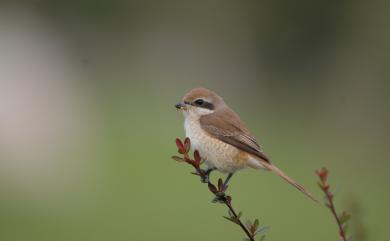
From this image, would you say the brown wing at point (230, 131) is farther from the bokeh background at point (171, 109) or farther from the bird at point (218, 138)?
the bokeh background at point (171, 109)

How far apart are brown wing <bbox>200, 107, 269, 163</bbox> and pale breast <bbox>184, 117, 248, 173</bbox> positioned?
0.03m

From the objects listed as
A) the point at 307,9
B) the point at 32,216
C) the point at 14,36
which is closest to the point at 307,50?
the point at 307,9

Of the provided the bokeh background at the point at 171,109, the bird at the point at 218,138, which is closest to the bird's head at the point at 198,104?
the bird at the point at 218,138

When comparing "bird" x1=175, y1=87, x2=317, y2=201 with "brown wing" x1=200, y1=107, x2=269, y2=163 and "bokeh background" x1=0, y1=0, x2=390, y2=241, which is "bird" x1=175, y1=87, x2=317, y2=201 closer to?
"brown wing" x1=200, y1=107, x2=269, y2=163

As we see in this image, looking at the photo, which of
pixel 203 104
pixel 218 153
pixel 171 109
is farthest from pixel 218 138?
pixel 171 109

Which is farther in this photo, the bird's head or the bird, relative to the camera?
the bird's head

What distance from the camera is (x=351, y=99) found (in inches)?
554

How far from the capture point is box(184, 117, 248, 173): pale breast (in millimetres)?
3592

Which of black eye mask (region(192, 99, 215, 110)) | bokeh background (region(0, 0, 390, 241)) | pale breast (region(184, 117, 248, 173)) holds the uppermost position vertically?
bokeh background (region(0, 0, 390, 241))

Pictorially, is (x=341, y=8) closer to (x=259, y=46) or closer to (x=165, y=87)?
(x=259, y=46)

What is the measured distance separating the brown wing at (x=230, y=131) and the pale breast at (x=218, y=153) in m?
0.03

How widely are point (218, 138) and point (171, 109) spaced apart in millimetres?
10782

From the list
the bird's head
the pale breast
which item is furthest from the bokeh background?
the pale breast

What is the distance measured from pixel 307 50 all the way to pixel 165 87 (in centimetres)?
317
